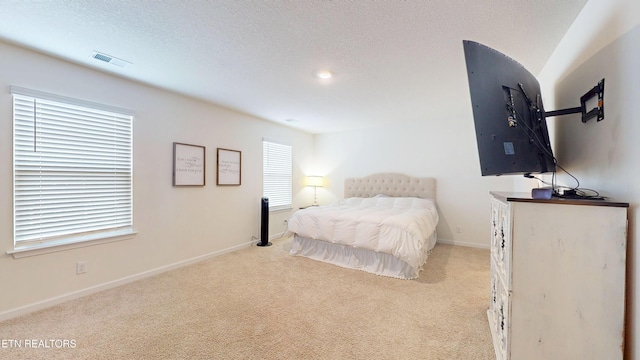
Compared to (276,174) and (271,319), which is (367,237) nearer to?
(271,319)

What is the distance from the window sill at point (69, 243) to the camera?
2.18 m

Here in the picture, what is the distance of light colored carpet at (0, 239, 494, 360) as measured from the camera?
1755 millimetres

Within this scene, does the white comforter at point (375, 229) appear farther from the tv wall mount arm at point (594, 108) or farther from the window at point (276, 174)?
the tv wall mount arm at point (594, 108)

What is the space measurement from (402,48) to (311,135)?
4.05m

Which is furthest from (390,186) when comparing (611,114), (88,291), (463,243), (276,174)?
(88,291)

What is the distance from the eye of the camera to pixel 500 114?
138 cm

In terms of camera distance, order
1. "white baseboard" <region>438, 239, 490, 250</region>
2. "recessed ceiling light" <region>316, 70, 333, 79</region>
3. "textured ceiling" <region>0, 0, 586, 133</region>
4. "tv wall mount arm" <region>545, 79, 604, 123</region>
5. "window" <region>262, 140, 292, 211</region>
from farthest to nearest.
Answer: "window" <region>262, 140, 292, 211</region> < "white baseboard" <region>438, 239, 490, 250</region> < "recessed ceiling light" <region>316, 70, 333, 79</region> < "textured ceiling" <region>0, 0, 586, 133</region> < "tv wall mount arm" <region>545, 79, 604, 123</region>

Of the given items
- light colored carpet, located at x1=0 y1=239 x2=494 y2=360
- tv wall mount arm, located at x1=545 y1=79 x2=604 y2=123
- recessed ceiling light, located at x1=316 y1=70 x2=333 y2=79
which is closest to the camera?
tv wall mount arm, located at x1=545 y1=79 x2=604 y2=123

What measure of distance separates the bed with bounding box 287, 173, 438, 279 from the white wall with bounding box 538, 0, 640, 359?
161cm

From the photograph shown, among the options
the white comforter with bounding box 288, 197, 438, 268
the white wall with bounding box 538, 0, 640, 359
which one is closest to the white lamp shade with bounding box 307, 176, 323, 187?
the white comforter with bounding box 288, 197, 438, 268

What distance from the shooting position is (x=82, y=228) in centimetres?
255

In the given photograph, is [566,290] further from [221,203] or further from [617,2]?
[221,203]

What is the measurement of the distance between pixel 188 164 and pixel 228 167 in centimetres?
67

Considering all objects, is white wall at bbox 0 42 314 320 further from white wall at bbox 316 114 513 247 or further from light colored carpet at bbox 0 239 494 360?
white wall at bbox 316 114 513 247
